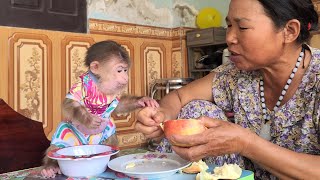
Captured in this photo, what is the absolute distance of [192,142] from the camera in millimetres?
915

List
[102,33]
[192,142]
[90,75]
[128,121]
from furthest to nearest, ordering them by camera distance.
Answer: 1. [128,121]
2. [102,33]
3. [90,75]
4. [192,142]

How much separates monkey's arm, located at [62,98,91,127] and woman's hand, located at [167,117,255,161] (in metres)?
0.47

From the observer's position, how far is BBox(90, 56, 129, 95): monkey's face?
4.77 ft

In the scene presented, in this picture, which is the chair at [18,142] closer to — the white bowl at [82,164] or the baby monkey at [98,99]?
the baby monkey at [98,99]

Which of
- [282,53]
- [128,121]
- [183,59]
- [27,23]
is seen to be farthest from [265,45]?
[183,59]

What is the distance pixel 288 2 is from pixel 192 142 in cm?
64

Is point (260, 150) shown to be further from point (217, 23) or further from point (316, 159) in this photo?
point (217, 23)

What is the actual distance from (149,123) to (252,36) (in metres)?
0.47

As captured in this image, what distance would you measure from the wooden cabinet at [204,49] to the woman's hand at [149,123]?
2180 millimetres

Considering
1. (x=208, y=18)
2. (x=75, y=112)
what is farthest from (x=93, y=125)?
(x=208, y=18)

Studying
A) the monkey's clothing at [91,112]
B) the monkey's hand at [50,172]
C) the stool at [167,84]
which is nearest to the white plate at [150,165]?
the monkey's hand at [50,172]

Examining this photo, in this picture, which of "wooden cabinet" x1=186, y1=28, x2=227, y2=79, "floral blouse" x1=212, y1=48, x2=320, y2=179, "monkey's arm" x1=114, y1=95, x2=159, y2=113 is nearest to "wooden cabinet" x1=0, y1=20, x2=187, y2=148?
"wooden cabinet" x1=186, y1=28, x2=227, y2=79

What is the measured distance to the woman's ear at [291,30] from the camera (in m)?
1.21

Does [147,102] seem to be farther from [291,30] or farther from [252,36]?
[291,30]
